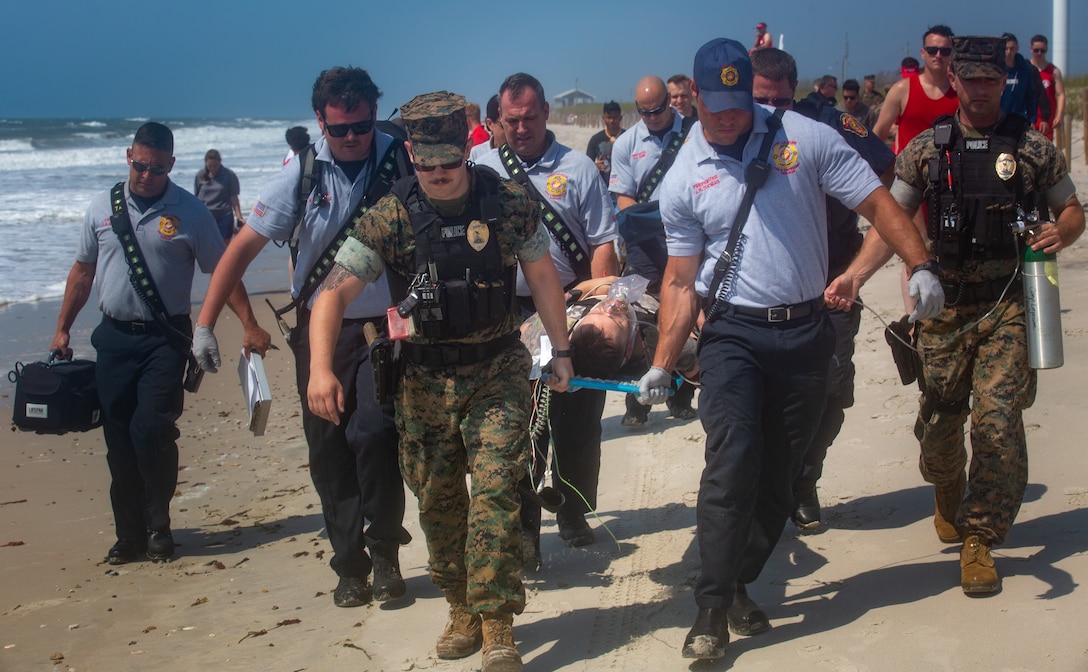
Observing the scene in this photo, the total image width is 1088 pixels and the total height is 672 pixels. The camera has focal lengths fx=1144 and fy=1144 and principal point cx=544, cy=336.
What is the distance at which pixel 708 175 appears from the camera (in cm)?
436

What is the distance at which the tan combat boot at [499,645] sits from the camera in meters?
4.16

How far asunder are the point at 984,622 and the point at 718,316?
1.49 meters

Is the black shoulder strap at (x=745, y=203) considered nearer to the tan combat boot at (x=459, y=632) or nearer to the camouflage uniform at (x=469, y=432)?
the camouflage uniform at (x=469, y=432)

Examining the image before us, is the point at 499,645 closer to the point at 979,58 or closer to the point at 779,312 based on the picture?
the point at 779,312

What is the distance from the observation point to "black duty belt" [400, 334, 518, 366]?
4328 millimetres

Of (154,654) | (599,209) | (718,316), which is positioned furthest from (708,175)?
(154,654)

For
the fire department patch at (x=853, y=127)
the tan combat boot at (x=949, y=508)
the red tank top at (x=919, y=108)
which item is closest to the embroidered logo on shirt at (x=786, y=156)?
the fire department patch at (x=853, y=127)

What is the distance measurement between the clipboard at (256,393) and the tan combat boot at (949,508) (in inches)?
118

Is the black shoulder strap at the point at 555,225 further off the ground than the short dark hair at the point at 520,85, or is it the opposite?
the short dark hair at the point at 520,85

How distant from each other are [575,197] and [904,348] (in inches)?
66.7

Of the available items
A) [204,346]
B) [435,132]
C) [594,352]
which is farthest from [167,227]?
[594,352]

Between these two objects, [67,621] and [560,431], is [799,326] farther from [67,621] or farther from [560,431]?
[67,621]

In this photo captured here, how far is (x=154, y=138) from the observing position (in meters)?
6.32

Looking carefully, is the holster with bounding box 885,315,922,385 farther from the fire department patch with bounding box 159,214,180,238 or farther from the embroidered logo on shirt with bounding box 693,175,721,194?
the fire department patch with bounding box 159,214,180,238
